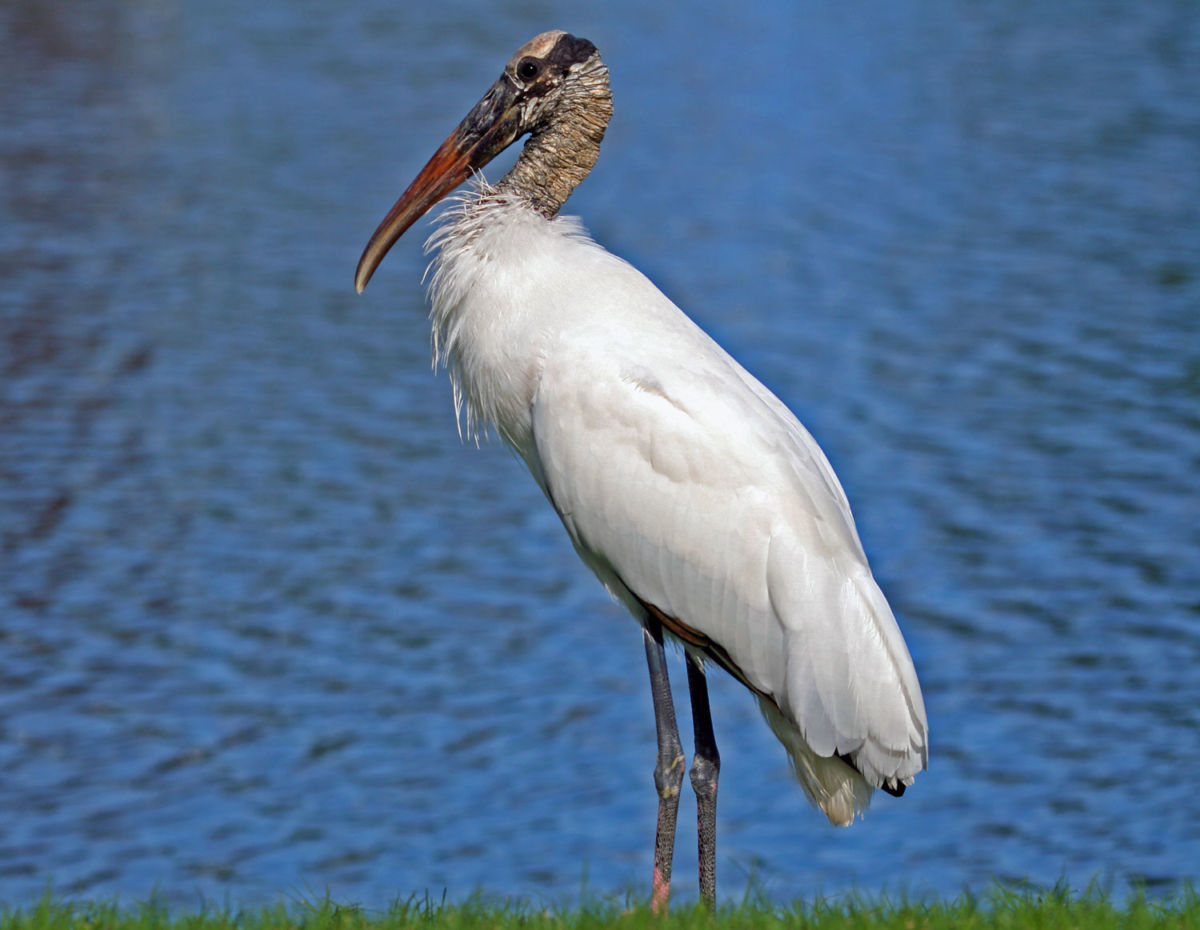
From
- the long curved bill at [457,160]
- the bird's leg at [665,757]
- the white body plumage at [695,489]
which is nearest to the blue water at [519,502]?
the bird's leg at [665,757]

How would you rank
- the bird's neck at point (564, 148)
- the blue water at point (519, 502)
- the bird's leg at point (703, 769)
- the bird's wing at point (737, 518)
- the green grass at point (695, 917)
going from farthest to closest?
the blue water at point (519, 502) < the bird's neck at point (564, 148) < the bird's leg at point (703, 769) < the bird's wing at point (737, 518) < the green grass at point (695, 917)

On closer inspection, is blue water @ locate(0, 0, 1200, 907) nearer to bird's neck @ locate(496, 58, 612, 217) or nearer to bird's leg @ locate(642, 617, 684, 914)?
bird's leg @ locate(642, 617, 684, 914)

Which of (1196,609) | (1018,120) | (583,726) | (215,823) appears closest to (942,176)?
(1018,120)

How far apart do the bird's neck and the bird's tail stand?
1.69 meters

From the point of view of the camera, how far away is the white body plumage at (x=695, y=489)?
17.6 ft

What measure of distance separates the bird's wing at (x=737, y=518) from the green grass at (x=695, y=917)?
528mm

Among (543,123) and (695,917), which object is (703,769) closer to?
(695,917)

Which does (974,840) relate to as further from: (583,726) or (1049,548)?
(1049,548)

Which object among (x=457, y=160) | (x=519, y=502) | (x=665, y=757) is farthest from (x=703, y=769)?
(x=519, y=502)

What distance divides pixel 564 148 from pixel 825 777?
209 cm

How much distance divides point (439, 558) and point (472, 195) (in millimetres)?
6273

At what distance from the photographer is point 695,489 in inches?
215

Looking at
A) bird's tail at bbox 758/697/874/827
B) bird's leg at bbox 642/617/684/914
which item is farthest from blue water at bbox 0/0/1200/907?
bird's tail at bbox 758/697/874/827

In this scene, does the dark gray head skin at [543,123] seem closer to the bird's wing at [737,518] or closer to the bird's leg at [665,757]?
the bird's wing at [737,518]
